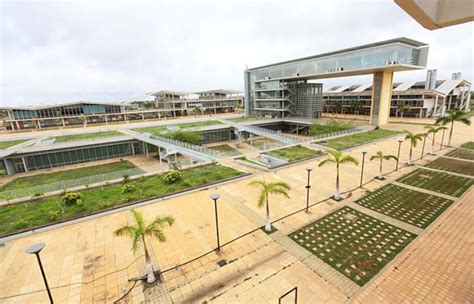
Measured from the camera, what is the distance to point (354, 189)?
1844cm

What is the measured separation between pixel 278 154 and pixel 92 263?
2232 centimetres

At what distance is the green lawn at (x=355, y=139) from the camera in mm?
32781

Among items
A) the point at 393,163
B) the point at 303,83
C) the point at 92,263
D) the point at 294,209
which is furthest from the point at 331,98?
the point at 92,263

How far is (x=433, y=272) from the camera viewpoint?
390 inches

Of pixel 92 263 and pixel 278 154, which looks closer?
pixel 92 263

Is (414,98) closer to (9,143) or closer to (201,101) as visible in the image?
(201,101)

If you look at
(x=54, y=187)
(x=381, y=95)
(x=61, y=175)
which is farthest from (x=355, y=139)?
(x=61, y=175)

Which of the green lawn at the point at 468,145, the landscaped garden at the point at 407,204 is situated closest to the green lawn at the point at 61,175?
the landscaped garden at the point at 407,204

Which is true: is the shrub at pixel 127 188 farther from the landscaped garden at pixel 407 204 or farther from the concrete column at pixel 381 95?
the concrete column at pixel 381 95

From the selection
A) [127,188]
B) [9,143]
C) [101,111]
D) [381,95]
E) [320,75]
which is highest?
[320,75]

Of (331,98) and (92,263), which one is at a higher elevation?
(331,98)

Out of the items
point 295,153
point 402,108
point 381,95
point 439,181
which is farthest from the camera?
point 402,108

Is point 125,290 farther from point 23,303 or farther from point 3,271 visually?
point 3,271

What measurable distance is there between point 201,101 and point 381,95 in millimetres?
57476
